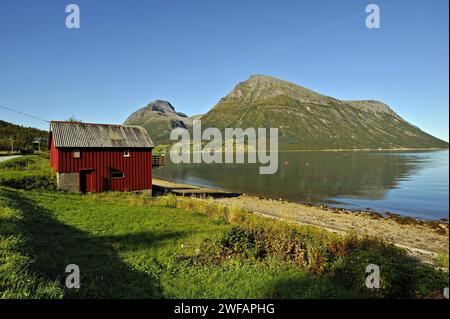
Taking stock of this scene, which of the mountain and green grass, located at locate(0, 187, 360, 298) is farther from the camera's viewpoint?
the mountain

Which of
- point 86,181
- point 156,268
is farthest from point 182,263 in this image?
point 86,181

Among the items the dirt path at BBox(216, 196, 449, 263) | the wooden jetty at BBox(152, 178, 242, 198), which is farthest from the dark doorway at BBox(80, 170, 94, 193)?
the dirt path at BBox(216, 196, 449, 263)

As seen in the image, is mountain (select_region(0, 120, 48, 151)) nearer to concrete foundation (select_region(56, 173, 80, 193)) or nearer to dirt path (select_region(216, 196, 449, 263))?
concrete foundation (select_region(56, 173, 80, 193))

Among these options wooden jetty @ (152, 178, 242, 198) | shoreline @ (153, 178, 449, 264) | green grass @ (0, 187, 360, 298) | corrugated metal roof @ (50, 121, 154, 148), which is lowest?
shoreline @ (153, 178, 449, 264)

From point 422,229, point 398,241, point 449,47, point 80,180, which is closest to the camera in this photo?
point 449,47

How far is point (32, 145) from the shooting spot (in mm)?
70688

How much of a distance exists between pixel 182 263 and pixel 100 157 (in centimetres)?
2204

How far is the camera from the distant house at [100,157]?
27.0m

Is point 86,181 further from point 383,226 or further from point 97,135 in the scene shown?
point 383,226

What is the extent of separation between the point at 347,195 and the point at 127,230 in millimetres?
36517

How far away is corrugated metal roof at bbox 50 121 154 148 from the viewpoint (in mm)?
27328

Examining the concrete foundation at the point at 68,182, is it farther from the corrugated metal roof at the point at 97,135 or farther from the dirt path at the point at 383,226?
the dirt path at the point at 383,226
